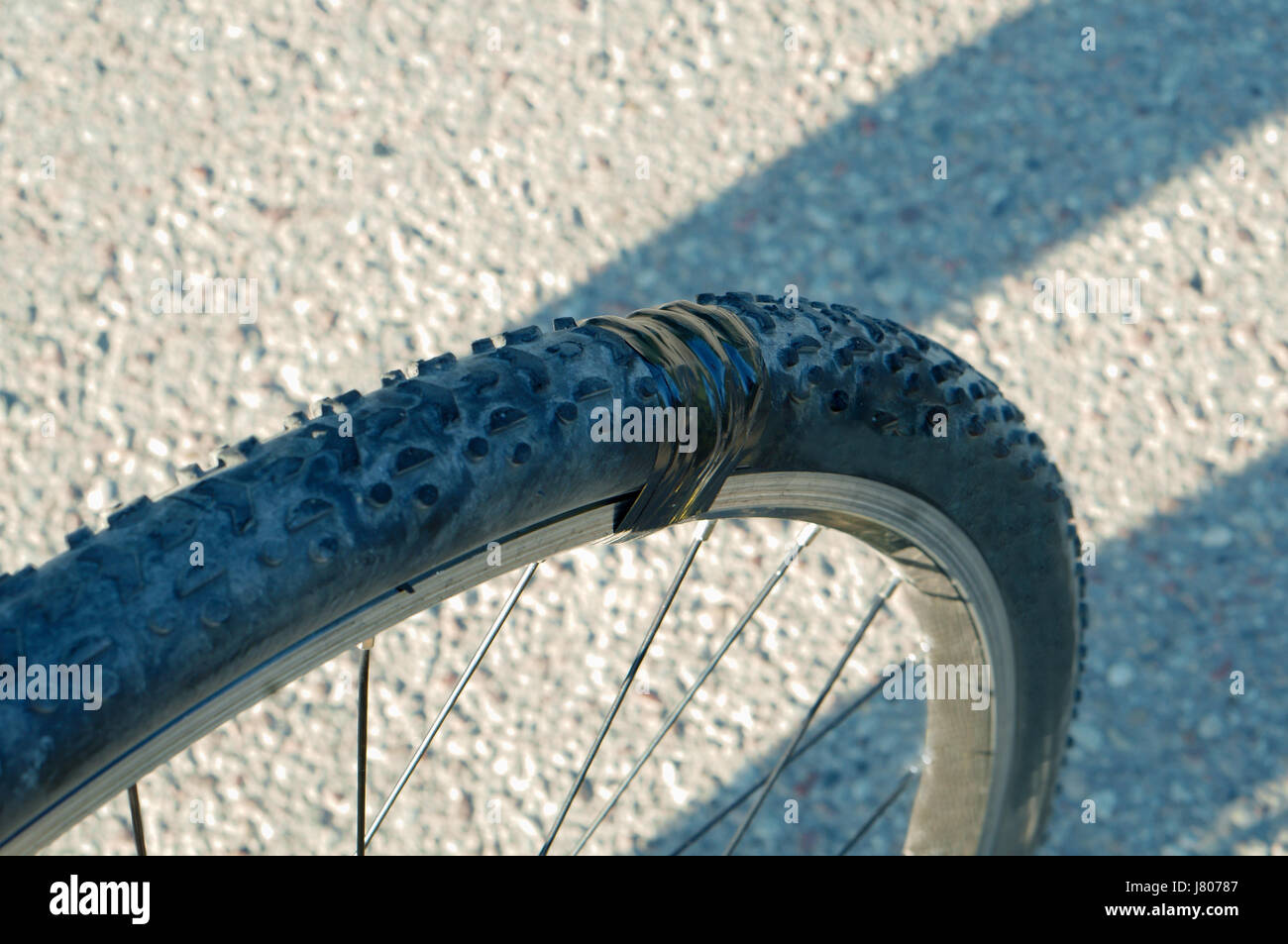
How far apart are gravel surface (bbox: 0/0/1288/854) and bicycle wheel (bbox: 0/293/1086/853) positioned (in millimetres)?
1065

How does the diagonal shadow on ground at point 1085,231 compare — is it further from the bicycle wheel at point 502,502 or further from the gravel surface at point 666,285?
the bicycle wheel at point 502,502

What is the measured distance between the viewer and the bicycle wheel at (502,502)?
0.72 metres

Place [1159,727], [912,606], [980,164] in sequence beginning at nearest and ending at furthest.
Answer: [912,606]
[1159,727]
[980,164]

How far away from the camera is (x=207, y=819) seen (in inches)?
89.1

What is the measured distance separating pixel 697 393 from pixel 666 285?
1844 millimetres

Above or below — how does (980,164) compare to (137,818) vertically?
above

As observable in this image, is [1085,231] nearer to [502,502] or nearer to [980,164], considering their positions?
[980,164]

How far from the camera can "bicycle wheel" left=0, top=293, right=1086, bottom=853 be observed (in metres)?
0.72

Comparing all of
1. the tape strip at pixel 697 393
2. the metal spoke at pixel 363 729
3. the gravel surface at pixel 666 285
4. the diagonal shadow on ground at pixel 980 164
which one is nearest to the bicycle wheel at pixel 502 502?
the tape strip at pixel 697 393

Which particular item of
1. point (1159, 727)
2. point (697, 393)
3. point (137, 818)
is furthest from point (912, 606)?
point (1159, 727)

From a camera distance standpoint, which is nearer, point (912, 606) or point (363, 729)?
point (363, 729)

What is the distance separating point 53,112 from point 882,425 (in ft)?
8.79

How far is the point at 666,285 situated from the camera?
2758 mm

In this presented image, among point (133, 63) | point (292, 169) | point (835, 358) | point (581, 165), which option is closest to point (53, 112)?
point (133, 63)
